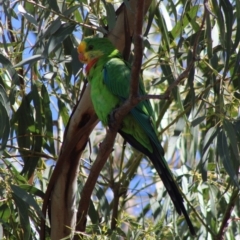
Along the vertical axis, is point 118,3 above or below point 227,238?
above

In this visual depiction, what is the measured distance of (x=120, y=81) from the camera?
242 centimetres

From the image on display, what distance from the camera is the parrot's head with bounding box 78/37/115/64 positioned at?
2.47 metres

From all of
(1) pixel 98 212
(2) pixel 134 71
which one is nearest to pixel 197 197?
(1) pixel 98 212

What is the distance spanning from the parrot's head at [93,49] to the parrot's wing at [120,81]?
49 millimetres

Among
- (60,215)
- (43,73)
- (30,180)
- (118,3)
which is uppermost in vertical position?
(118,3)

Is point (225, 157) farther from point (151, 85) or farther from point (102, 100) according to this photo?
point (151, 85)

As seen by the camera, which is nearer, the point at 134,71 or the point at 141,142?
the point at 134,71

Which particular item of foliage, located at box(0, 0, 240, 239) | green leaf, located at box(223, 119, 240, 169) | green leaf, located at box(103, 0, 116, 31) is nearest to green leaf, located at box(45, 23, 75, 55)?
foliage, located at box(0, 0, 240, 239)

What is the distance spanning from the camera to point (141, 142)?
2373 mm

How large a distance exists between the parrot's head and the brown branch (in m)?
0.36

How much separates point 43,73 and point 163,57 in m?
0.51

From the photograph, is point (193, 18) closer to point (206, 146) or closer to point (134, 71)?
point (206, 146)

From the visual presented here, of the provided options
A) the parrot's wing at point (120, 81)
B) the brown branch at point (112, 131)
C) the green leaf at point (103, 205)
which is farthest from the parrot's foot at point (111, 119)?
the green leaf at point (103, 205)

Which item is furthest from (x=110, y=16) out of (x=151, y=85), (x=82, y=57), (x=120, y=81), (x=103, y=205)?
(x=103, y=205)
